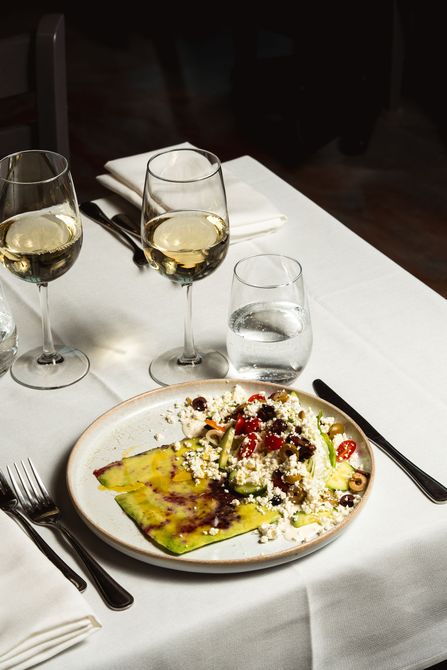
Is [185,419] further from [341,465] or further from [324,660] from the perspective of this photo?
[324,660]

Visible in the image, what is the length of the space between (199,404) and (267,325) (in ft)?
0.44

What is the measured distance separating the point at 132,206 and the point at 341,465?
2.56 ft

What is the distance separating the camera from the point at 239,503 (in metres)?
0.92

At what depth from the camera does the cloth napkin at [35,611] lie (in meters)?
0.79

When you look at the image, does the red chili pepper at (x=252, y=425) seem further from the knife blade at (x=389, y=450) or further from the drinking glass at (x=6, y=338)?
the drinking glass at (x=6, y=338)

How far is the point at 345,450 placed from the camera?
3.24 ft

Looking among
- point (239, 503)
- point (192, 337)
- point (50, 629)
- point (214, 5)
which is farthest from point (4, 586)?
point (214, 5)

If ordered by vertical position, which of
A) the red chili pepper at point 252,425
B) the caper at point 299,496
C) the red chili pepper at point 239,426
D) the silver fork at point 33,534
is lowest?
the silver fork at point 33,534

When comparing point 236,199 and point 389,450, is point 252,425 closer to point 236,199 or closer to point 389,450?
point 389,450

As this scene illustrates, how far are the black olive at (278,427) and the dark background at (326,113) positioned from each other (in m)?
2.14

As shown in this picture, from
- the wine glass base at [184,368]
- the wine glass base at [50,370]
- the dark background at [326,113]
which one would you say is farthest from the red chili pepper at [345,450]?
the dark background at [326,113]

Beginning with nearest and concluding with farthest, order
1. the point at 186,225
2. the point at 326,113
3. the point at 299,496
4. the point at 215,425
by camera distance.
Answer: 1. the point at 299,496
2. the point at 215,425
3. the point at 186,225
4. the point at 326,113

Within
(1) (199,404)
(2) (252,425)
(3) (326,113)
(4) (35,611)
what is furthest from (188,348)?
(3) (326,113)

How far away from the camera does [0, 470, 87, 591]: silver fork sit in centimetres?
87
